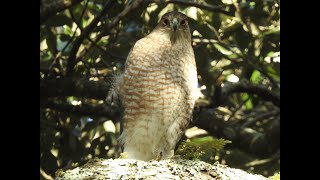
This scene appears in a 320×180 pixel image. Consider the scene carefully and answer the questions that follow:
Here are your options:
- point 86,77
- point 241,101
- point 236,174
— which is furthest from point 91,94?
point 236,174

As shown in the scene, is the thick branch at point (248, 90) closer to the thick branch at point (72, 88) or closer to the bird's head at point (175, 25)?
the bird's head at point (175, 25)

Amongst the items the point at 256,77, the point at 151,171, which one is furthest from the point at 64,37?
the point at 151,171

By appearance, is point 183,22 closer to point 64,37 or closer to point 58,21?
point 58,21

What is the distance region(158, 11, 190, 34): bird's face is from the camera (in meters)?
5.57

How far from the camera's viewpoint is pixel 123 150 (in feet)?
17.1

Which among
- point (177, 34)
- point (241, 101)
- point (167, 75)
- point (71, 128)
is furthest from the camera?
point (241, 101)

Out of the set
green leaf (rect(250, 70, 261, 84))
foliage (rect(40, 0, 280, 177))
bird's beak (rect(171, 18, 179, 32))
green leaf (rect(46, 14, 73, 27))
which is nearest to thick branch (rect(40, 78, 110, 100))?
foliage (rect(40, 0, 280, 177))

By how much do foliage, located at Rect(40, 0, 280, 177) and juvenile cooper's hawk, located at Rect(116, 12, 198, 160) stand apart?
1.00 metres

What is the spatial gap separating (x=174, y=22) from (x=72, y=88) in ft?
4.53

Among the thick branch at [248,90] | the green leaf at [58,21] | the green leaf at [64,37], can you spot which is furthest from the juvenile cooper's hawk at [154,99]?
the green leaf at [64,37]

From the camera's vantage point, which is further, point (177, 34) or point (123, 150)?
point (177, 34)

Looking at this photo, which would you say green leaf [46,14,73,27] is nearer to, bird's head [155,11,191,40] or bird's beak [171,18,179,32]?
bird's head [155,11,191,40]
